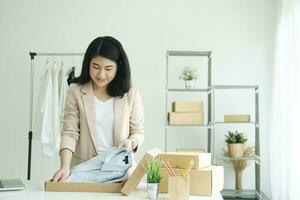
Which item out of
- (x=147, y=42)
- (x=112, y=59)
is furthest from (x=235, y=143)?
(x=112, y=59)

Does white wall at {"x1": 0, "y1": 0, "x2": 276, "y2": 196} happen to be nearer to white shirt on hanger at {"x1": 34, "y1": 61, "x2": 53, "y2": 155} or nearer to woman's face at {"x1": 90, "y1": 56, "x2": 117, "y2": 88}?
white shirt on hanger at {"x1": 34, "y1": 61, "x2": 53, "y2": 155}

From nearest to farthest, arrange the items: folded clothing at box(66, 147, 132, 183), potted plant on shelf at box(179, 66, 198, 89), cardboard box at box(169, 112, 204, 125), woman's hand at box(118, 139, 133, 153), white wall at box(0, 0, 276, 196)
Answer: folded clothing at box(66, 147, 132, 183)
woman's hand at box(118, 139, 133, 153)
cardboard box at box(169, 112, 204, 125)
potted plant on shelf at box(179, 66, 198, 89)
white wall at box(0, 0, 276, 196)

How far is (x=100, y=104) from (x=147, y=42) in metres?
2.20

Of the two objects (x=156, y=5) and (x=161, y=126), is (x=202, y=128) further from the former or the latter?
(x=156, y=5)

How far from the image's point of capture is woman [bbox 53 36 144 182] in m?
1.95

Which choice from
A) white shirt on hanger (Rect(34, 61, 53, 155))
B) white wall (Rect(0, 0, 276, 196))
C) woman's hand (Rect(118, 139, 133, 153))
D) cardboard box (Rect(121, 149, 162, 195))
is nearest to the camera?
cardboard box (Rect(121, 149, 162, 195))

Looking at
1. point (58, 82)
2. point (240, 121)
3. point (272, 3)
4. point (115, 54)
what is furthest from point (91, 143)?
point (272, 3)

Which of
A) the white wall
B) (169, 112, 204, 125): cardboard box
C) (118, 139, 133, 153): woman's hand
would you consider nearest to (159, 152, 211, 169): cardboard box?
(118, 139, 133, 153): woman's hand

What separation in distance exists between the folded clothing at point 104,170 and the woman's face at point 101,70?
387 millimetres

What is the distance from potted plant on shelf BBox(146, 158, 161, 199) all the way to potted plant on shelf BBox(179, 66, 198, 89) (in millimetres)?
2236

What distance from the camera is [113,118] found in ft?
6.61

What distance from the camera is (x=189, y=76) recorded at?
3.77 metres

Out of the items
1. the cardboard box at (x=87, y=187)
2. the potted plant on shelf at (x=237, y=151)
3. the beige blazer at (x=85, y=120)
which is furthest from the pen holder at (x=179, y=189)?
the potted plant on shelf at (x=237, y=151)

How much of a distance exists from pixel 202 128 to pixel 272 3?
1.47 metres
